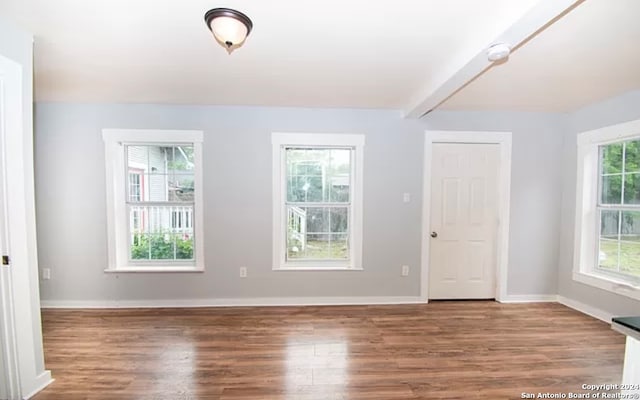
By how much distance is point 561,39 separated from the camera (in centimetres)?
193

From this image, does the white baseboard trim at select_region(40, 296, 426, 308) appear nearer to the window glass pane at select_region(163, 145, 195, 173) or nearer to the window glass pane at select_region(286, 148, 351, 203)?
the window glass pane at select_region(286, 148, 351, 203)

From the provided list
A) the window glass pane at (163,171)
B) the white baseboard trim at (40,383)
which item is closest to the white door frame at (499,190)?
the window glass pane at (163,171)

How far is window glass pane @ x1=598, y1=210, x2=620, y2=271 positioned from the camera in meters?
3.13

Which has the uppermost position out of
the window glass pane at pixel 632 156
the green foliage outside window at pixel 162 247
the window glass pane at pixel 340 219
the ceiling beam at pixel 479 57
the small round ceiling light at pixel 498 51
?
the ceiling beam at pixel 479 57

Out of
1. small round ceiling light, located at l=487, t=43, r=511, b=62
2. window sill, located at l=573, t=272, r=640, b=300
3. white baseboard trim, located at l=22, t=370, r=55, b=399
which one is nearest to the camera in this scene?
small round ceiling light, located at l=487, t=43, r=511, b=62

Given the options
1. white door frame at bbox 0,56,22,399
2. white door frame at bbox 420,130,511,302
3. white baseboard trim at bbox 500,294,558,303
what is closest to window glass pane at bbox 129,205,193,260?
white door frame at bbox 0,56,22,399

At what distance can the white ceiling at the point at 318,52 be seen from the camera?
5.43ft

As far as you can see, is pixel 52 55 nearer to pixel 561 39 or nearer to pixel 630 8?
pixel 561 39

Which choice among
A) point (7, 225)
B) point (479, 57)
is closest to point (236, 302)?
point (7, 225)

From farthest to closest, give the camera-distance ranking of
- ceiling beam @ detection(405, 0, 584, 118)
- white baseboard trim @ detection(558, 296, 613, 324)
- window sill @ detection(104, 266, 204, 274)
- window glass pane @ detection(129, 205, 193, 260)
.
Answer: window glass pane @ detection(129, 205, 193, 260)
window sill @ detection(104, 266, 204, 274)
white baseboard trim @ detection(558, 296, 613, 324)
ceiling beam @ detection(405, 0, 584, 118)

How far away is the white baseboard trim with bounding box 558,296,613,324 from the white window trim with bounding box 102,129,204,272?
14.2ft

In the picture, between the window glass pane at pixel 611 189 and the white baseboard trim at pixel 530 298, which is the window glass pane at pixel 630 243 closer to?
the window glass pane at pixel 611 189

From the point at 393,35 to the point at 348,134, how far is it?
1594 mm

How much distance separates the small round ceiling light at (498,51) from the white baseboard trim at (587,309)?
3042 millimetres
